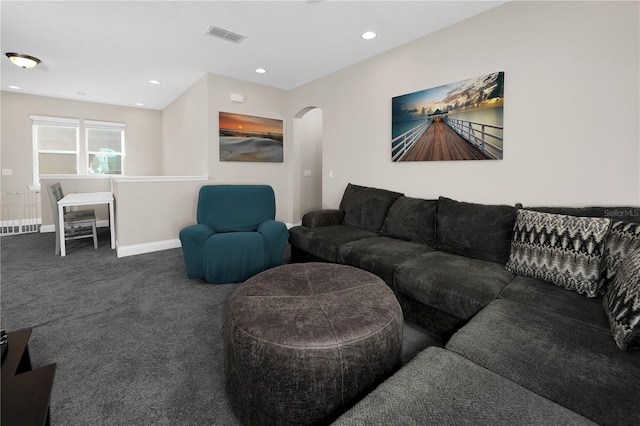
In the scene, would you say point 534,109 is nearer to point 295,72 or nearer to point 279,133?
point 295,72

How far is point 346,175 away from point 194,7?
8.17 ft

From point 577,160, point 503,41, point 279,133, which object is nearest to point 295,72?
point 279,133

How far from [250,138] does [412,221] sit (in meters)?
3.10

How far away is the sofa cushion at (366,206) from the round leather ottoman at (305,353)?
1784 mm

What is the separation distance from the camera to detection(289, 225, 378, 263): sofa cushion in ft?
9.30

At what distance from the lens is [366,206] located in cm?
337

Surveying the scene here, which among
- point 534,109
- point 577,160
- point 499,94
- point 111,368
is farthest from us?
point 499,94

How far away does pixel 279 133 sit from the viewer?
16.8 ft

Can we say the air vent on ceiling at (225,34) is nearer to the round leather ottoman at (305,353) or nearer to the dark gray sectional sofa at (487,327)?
the dark gray sectional sofa at (487,327)

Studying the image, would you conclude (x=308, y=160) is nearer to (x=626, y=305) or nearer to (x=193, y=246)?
(x=193, y=246)

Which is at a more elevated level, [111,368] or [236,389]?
[236,389]

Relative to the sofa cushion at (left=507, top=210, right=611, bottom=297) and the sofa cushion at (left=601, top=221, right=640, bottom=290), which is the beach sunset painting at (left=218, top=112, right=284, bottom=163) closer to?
the sofa cushion at (left=507, top=210, right=611, bottom=297)

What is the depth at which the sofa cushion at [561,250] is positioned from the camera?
5.49 feet

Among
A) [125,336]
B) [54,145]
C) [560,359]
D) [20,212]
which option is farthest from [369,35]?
[20,212]
